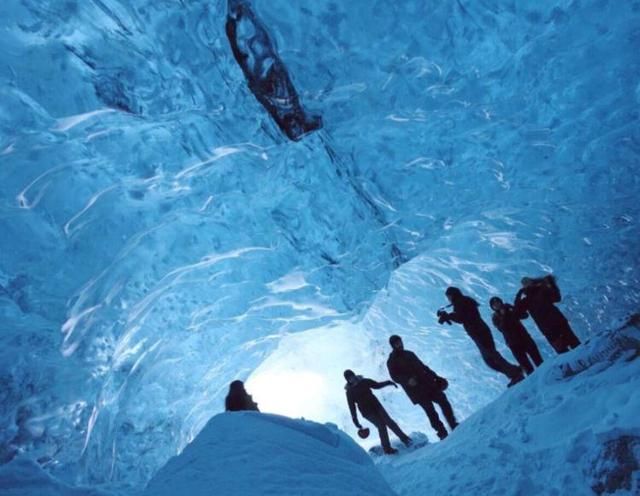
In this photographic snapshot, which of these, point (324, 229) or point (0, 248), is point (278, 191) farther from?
point (0, 248)

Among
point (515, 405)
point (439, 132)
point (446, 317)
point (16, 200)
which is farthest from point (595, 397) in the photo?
point (16, 200)

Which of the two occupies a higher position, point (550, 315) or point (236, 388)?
point (236, 388)

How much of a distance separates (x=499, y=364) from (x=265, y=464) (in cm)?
589

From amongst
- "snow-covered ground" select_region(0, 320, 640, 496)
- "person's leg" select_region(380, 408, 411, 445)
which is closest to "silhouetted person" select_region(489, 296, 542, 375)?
"snow-covered ground" select_region(0, 320, 640, 496)

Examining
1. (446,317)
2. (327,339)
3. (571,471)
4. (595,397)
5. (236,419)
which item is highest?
(327,339)

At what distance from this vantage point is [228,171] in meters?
9.73

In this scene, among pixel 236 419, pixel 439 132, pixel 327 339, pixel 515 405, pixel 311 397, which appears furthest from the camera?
pixel 311 397

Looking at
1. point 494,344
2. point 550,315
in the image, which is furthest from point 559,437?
point 550,315

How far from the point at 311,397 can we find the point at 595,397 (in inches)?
930

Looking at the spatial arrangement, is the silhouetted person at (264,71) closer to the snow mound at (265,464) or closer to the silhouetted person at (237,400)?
the silhouetted person at (237,400)

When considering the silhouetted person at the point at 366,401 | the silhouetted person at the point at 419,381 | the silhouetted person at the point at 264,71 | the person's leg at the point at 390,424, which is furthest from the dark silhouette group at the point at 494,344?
the silhouetted person at the point at 264,71

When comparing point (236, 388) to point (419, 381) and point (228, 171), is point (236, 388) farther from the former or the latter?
point (228, 171)

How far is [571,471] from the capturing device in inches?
149

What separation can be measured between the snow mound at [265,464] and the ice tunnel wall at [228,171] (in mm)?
5935
